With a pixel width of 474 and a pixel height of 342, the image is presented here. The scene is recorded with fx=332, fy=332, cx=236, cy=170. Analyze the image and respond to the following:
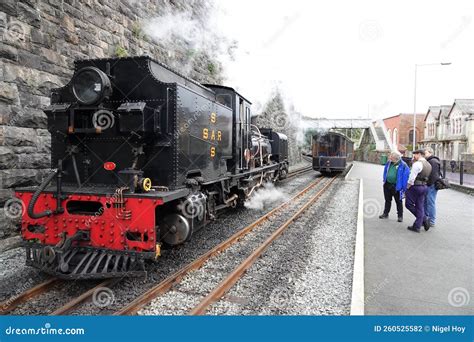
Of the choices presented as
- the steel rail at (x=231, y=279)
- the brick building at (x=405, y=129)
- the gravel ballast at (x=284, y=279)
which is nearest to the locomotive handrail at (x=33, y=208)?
the gravel ballast at (x=284, y=279)

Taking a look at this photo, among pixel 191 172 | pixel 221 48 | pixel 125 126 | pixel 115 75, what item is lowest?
pixel 191 172

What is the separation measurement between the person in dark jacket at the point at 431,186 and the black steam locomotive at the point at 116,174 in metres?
4.87

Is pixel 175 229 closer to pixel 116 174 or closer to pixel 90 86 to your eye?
pixel 116 174

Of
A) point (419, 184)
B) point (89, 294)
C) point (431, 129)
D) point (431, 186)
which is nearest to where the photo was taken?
point (89, 294)

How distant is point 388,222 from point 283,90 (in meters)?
20.3

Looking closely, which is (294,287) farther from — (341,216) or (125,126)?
Result: (341,216)

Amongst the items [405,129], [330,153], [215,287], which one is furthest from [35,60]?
[405,129]

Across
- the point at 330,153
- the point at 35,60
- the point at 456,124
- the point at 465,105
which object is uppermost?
the point at 465,105

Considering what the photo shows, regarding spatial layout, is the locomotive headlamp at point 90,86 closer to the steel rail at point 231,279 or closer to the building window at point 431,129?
the steel rail at point 231,279

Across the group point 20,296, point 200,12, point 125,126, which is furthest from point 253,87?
point 20,296

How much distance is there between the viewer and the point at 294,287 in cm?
411

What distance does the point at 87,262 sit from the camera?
13.0 ft

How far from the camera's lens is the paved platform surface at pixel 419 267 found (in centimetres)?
368

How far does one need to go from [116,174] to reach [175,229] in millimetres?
1076
